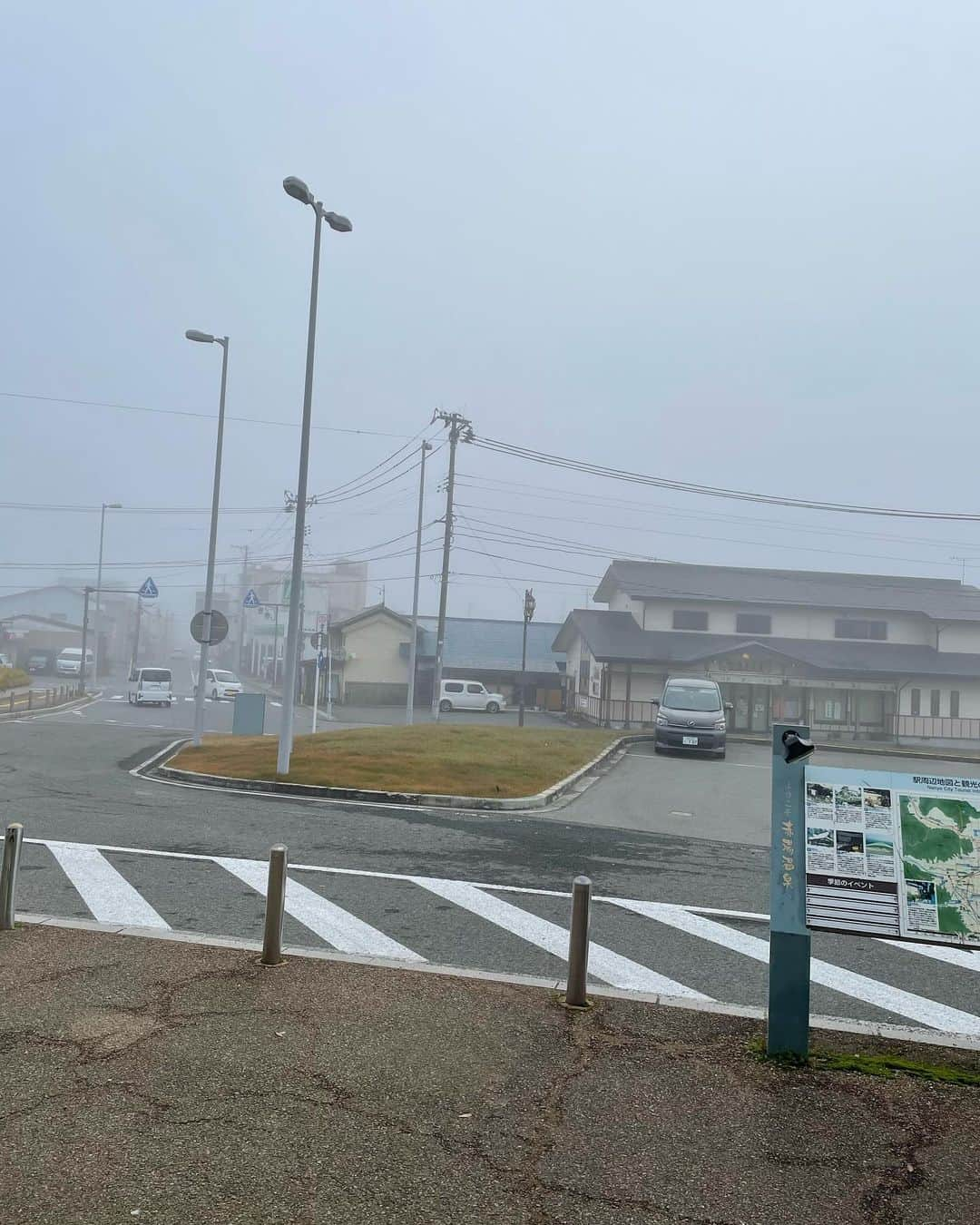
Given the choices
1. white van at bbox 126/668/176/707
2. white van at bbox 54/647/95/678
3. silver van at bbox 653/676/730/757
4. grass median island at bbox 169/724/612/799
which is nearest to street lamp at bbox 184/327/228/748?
grass median island at bbox 169/724/612/799

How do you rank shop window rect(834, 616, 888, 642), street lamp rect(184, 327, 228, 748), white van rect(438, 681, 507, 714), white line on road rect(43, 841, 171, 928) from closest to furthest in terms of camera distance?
1. white line on road rect(43, 841, 171, 928)
2. street lamp rect(184, 327, 228, 748)
3. shop window rect(834, 616, 888, 642)
4. white van rect(438, 681, 507, 714)

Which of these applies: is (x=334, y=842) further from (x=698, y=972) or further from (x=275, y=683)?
(x=275, y=683)

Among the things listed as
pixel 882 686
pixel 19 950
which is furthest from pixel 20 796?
pixel 882 686

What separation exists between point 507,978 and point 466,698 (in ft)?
154

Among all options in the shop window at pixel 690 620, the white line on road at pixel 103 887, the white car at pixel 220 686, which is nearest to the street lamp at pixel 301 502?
the white line on road at pixel 103 887

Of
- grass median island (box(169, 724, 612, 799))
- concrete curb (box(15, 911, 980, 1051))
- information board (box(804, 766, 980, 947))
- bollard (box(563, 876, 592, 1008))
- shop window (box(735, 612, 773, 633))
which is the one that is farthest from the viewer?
shop window (box(735, 612, 773, 633))

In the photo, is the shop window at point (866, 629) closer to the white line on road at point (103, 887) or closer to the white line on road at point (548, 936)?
the white line on road at point (548, 936)

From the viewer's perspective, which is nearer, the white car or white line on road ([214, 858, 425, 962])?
white line on road ([214, 858, 425, 962])

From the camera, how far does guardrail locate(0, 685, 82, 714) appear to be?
39.5 metres

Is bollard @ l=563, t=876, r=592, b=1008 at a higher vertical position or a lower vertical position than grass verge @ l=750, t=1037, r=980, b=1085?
higher

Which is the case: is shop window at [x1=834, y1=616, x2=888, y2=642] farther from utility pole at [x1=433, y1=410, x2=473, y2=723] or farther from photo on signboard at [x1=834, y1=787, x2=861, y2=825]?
photo on signboard at [x1=834, y1=787, x2=861, y2=825]

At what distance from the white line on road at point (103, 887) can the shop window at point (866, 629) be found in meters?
40.4

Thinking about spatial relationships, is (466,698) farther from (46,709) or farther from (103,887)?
(103,887)

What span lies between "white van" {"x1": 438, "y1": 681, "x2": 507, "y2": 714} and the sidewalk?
47.0m
